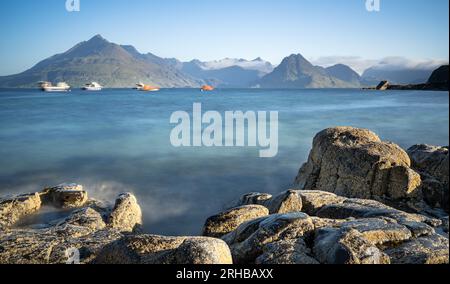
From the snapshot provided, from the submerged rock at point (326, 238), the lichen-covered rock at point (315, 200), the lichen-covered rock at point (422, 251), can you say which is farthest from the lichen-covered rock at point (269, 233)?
the lichen-covered rock at point (315, 200)

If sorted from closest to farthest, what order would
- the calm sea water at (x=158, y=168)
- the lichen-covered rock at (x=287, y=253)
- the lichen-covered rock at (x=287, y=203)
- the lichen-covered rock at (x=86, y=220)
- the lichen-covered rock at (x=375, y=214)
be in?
the lichen-covered rock at (x=287, y=253) < the lichen-covered rock at (x=375, y=214) < the lichen-covered rock at (x=287, y=203) < the lichen-covered rock at (x=86, y=220) < the calm sea water at (x=158, y=168)

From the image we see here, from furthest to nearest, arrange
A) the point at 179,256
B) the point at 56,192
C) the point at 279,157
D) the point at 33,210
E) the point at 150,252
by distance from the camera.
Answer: the point at 279,157
the point at 56,192
the point at 33,210
the point at 150,252
the point at 179,256

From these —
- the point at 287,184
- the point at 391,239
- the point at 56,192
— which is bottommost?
the point at 287,184

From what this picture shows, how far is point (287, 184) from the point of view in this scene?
16.1m

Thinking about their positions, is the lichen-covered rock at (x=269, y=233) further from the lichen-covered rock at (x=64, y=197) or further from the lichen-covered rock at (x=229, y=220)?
the lichen-covered rock at (x=64, y=197)

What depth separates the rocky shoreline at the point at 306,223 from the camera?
4828 mm

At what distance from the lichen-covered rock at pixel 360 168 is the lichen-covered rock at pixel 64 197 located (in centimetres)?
783

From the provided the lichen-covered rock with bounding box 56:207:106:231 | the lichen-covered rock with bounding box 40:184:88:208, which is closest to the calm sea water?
the lichen-covered rock with bounding box 56:207:106:231

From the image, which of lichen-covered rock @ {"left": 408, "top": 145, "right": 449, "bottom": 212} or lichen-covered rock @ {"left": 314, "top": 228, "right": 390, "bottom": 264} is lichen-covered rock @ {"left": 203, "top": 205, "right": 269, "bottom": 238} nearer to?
lichen-covered rock @ {"left": 314, "top": 228, "right": 390, "bottom": 264}

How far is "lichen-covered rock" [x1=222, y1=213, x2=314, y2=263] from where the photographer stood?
17.6 ft
